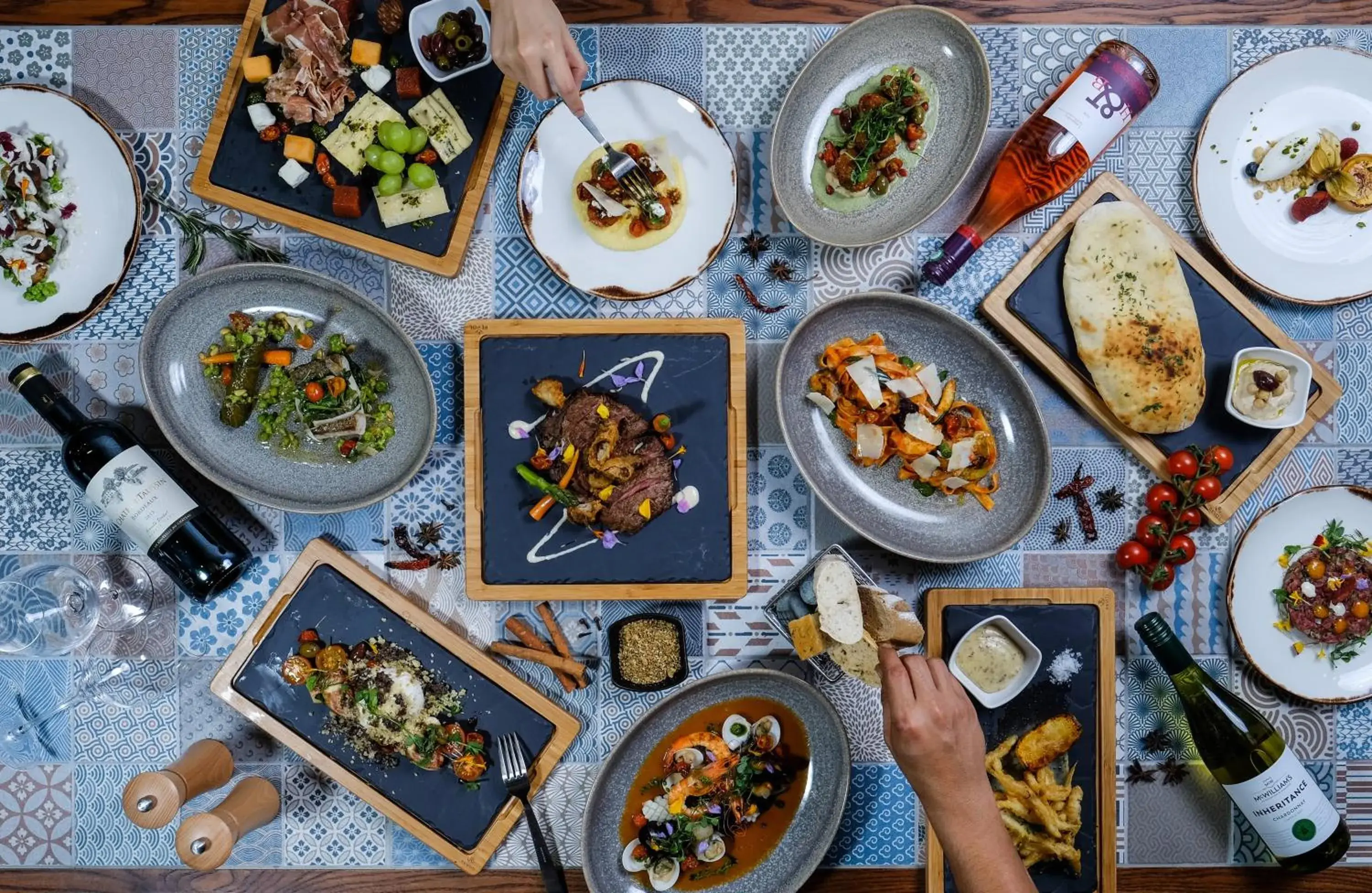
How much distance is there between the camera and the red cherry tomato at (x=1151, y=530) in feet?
7.38

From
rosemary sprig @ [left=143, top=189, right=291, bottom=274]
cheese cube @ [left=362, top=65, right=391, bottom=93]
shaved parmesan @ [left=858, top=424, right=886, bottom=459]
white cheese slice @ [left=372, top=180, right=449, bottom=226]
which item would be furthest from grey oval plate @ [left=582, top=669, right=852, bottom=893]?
cheese cube @ [left=362, top=65, right=391, bottom=93]

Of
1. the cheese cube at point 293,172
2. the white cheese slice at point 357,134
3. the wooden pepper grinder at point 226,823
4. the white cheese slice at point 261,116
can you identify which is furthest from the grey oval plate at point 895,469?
the wooden pepper grinder at point 226,823

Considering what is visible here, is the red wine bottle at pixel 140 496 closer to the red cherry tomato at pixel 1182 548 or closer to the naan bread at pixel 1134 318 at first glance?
the naan bread at pixel 1134 318

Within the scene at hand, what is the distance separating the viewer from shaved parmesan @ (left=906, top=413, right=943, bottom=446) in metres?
2.12

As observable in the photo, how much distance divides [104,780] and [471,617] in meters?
1.06

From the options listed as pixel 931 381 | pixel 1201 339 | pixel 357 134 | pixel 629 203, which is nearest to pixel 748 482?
pixel 931 381

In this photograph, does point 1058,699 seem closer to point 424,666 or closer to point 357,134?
point 424,666

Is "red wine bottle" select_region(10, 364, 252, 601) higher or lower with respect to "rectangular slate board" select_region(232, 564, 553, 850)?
higher

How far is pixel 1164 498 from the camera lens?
223cm

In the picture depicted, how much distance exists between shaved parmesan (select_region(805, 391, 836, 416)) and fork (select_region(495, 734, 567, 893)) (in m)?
1.13

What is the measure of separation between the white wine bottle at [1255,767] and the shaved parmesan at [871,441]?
0.74 metres

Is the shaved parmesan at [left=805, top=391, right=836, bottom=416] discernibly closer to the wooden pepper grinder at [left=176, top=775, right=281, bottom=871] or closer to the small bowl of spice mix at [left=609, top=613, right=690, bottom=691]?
the small bowl of spice mix at [left=609, top=613, right=690, bottom=691]

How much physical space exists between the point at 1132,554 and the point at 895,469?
2.09ft

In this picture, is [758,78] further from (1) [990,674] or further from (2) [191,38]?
(1) [990,674]
